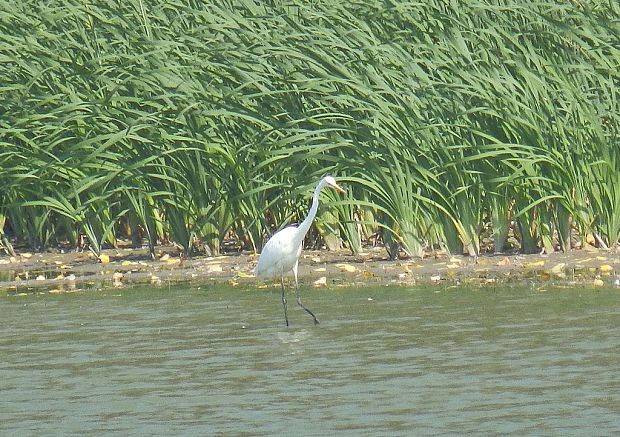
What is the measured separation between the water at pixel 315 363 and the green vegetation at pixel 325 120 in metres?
1.26

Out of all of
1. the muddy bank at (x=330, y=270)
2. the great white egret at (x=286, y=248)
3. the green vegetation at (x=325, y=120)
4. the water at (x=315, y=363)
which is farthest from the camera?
A: the green vegetation at (x=325, y=120)

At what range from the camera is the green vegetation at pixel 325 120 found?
11516 millimetres

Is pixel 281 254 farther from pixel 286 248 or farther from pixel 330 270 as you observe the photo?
pixel 330 270

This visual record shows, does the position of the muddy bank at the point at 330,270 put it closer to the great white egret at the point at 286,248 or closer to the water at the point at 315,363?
the water at the point at 315,363

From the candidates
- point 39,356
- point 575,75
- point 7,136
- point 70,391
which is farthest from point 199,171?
point 70,391

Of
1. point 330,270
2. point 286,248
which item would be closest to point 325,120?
point 330,270

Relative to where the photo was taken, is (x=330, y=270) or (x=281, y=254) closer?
(x=281, y=254)

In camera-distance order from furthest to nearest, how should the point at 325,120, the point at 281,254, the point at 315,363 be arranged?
the point at 325,120, the point at 281,254, the point at 315,363

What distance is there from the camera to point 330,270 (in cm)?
1180

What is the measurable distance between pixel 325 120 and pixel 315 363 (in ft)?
13.4

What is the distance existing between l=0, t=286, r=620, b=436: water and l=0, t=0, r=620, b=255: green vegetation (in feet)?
4.13

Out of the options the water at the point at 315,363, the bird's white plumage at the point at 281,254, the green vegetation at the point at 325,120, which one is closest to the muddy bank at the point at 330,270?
the green vegetation at the point at 325,120

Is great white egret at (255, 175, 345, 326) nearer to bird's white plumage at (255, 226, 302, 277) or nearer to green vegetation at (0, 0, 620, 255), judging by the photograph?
bird's white plumage at (255, 226, 302, 277)

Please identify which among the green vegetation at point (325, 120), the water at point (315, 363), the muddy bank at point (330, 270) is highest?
the green vegetation at point (325, 120)
